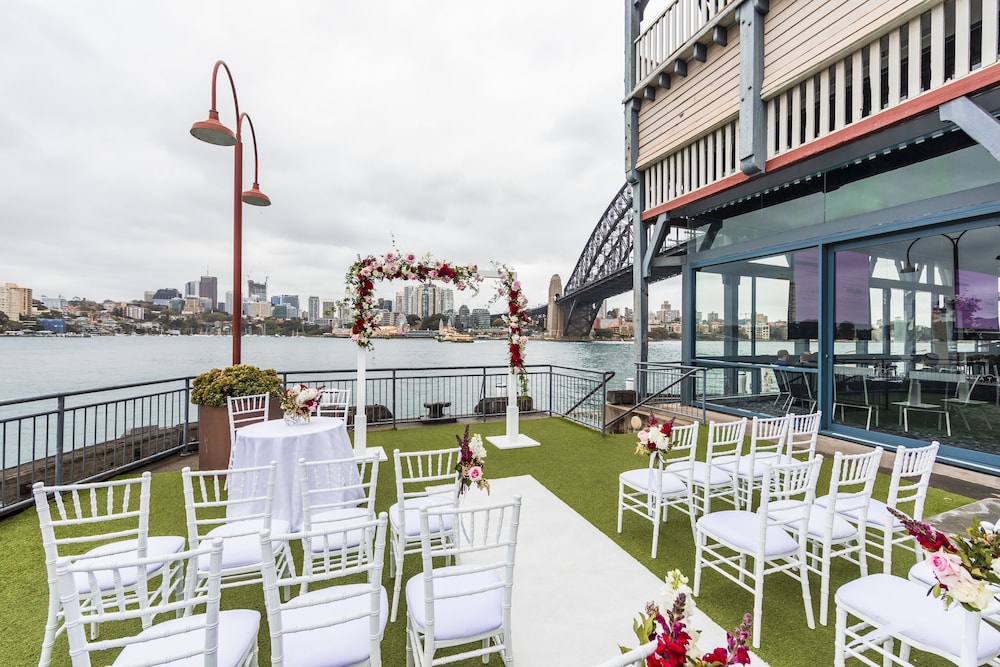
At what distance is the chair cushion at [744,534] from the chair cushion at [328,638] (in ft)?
6.35

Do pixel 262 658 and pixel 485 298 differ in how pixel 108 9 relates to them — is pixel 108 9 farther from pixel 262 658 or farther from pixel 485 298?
pixel 262 658

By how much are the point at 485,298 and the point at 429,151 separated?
7.65m

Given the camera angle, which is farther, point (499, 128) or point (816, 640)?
point (499, 128)

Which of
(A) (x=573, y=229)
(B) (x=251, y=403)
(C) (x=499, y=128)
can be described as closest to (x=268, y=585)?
(B) (x=251, y=403)

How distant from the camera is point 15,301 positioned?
10172 millimetres

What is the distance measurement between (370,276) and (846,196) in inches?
272

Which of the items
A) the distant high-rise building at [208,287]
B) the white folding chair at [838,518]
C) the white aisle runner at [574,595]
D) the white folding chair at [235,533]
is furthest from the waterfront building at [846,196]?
the distant high-rise building at [208,287]

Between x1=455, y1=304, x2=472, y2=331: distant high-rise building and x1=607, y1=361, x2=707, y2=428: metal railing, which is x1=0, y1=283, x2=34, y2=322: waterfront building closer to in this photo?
x1=455, y1=304, x2=472, y2=331: distant high-rise building

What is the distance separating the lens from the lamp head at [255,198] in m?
5.75

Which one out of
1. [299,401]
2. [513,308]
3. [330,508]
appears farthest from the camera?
[513,308]

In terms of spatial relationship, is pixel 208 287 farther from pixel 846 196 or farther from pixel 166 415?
pixel 846 196

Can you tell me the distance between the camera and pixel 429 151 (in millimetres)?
12070

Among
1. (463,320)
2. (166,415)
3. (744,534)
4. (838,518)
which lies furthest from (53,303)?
(838,518)

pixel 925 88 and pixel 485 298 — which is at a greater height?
pixel 925 88
